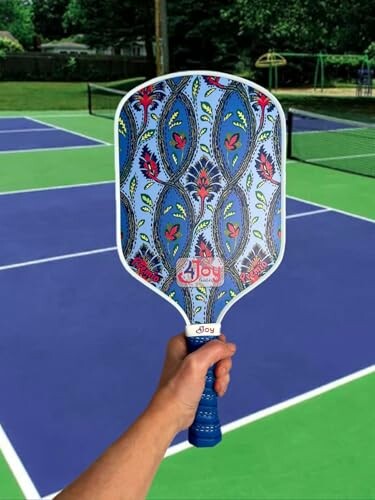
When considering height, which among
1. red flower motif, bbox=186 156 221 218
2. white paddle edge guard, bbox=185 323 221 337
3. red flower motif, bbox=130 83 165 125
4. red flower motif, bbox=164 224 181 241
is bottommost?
white paddle edge guard, bbox=185 323 221 337

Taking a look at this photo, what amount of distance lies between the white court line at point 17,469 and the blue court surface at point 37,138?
39.2 ft

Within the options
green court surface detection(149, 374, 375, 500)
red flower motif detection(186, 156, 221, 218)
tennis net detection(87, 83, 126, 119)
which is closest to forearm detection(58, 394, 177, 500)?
red flower motif detection(186, 156, 221, 218)

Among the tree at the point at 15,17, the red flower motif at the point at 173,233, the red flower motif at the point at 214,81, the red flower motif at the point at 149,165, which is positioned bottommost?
the red flower motif at the point at 173,233

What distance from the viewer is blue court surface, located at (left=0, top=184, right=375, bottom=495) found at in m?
3.99

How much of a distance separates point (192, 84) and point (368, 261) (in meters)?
5.36

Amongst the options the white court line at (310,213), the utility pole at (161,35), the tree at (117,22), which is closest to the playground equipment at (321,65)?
the utility pole at (161,35)

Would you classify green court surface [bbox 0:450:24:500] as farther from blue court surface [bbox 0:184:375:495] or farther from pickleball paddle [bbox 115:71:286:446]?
pickleball paddle [bbox 115:71:286:446]

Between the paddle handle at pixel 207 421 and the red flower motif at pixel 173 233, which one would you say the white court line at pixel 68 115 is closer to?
the red flower motif at pixel 173 233

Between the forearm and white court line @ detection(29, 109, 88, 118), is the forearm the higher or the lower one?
the higher one

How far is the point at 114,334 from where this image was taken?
5.29 m

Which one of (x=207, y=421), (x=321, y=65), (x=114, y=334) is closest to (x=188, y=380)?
(x=207, y=421)

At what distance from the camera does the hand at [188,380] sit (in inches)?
68.8

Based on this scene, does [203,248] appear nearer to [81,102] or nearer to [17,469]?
[17,469]

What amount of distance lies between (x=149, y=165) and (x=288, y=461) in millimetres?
2066
